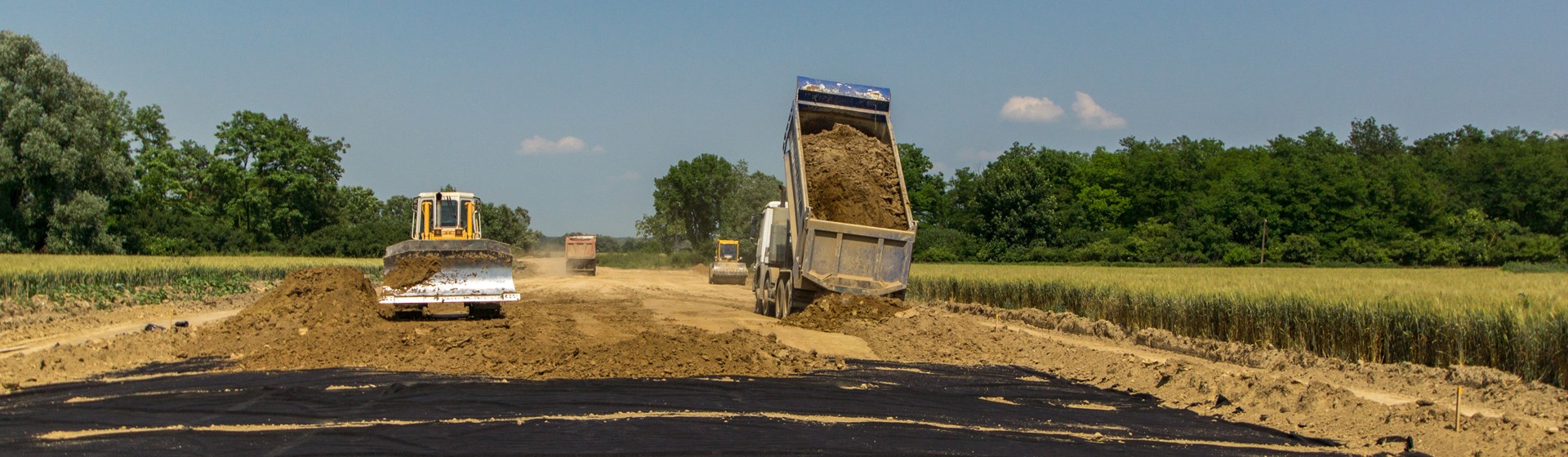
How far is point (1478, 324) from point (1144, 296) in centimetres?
666

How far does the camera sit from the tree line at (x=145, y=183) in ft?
131

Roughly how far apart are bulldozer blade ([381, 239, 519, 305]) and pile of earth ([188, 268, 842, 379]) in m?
0.44

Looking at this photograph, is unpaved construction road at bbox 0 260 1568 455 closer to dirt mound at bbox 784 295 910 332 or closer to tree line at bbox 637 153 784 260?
dirt mound at bbox 784 295 910 332

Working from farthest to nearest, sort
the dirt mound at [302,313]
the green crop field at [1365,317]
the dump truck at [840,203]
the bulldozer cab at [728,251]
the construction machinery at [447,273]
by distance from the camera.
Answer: the bulldozer cab at [728,251] → the dump truck at [840,203] → the construction machinery at [447,273] → the dirt mound at [302,313] → the green crop field at [1365,317]

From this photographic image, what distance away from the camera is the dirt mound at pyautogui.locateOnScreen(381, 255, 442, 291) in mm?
15359

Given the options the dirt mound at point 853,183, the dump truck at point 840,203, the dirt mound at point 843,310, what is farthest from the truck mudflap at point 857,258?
the dirt mound at point 853,183

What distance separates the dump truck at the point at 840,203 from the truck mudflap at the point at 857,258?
0.01 metres

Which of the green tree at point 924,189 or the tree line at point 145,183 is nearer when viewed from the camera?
the tree line at point 145,183

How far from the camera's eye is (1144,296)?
17156 mm

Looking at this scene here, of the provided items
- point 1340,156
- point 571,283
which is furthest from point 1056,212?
point 571,283

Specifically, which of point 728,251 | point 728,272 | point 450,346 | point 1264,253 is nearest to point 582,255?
point 728,251

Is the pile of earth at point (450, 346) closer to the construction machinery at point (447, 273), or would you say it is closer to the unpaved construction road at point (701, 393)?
the unpaved construction road at point (701, 393)

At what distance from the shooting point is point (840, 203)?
1661 cm

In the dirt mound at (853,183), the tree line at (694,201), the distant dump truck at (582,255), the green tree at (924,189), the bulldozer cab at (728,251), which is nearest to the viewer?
the dirt mound at (853,183)
